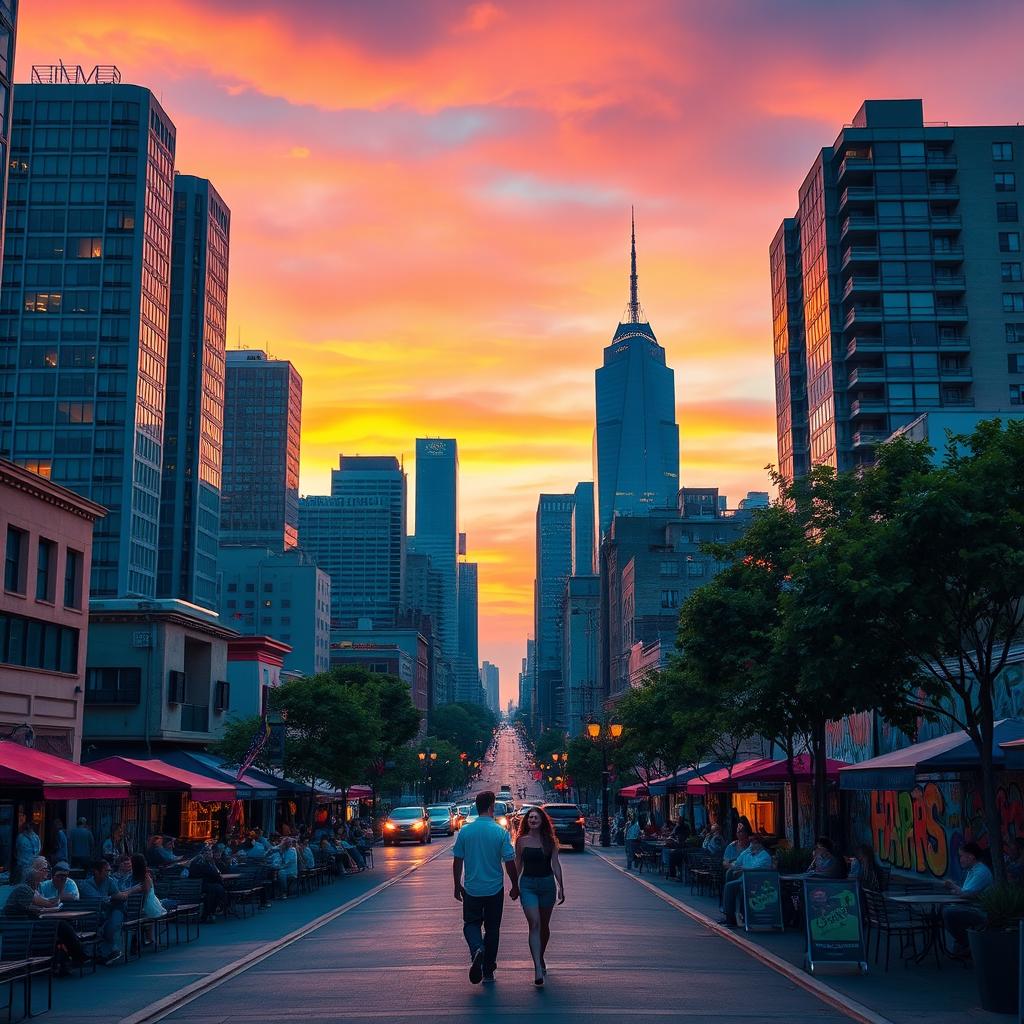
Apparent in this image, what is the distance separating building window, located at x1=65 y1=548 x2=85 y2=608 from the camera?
39.8 meters

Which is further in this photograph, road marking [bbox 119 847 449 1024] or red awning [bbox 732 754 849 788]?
red awning [bbox 732 754 849 788]

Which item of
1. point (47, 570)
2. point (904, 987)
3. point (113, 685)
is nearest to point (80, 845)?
point (47, 570)

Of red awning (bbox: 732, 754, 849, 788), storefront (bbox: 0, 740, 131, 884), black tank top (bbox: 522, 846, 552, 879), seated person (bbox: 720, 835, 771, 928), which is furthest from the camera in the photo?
red awning (bbox: 732, 754, 849, 788)

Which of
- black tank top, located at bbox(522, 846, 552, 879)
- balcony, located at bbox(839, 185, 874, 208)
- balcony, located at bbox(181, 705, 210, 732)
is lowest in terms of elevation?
black tank top, located at bbox(522, 846, 552, 879)

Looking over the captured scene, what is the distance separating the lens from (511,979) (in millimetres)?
15234

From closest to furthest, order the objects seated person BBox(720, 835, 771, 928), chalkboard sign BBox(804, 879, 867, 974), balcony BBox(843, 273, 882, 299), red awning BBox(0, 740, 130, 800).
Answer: chalkboard sign BBox(804, 879, 867, 974) < red awning BBox(0, 740, 130, 800) < seated person BBox(720, 835, 771, 928) < balcony BBox(843, 273, 882, 299)

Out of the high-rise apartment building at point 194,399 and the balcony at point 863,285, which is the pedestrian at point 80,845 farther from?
the high-rise apartment building at point 194,399

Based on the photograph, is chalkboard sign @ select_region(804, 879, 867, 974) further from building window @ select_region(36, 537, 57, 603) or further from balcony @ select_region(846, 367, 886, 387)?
balcony @ select_region(846, 367, 886, 387)

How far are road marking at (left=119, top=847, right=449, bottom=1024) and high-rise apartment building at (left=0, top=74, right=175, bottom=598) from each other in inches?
4122

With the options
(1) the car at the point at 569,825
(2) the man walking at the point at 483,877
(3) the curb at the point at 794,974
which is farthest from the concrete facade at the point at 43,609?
(2) the man walking at the point at 483,877

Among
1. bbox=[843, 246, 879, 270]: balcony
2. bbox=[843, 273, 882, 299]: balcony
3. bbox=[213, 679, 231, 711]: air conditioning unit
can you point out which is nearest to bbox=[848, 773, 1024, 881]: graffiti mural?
bbox=[213, 679, 231, 711]: air conditioning unit

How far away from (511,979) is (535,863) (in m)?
1.55

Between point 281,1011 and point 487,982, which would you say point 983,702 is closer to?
point 487,982

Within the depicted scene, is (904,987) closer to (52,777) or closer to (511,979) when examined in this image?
(511,979)
